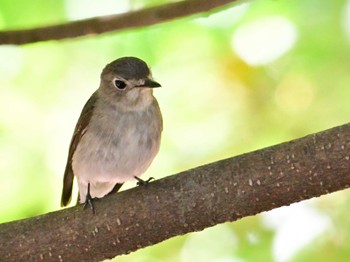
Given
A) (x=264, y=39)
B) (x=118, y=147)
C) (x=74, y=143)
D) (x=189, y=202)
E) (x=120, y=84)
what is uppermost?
(x=264, y=39)

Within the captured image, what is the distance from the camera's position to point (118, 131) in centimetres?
465

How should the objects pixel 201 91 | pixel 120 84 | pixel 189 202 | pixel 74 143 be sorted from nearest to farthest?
pixel 189 202, pixel 120 84, pixel 74 143, pixel 201 91

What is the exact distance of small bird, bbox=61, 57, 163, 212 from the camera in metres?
4.63

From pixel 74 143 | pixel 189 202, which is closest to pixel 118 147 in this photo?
pixel 74 143

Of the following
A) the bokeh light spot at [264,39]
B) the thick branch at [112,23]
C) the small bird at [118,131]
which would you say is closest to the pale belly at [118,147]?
the small bird at [118,131]

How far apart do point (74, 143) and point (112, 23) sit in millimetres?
992

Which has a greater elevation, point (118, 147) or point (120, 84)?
point (120, 84)

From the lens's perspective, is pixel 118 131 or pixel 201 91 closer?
pixel 118 131

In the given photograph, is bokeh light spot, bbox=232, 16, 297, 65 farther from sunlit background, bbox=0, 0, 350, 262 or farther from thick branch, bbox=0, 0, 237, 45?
thick branch, bbox=0, 0, 237, 45

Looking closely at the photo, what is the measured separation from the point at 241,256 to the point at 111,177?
37.9 inches

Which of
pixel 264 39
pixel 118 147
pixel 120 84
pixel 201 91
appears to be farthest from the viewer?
pixel 201 91

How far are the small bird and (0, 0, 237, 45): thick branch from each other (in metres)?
0.46

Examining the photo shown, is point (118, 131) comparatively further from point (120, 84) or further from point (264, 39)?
point (264, 39)

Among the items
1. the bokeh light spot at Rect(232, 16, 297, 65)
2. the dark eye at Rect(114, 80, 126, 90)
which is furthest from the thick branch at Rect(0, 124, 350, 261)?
the bokeh light spot at Rect(232, 16, 297, 65)
